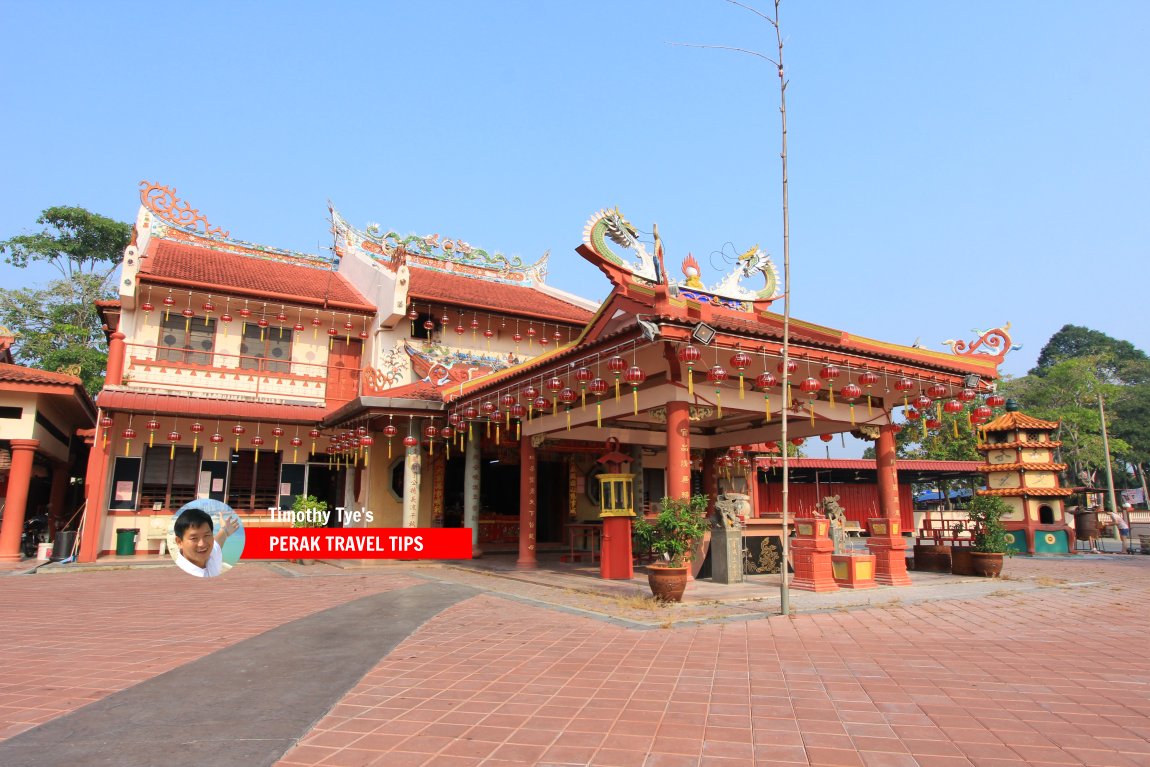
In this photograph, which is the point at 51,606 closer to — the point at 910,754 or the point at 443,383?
the point at 443,383

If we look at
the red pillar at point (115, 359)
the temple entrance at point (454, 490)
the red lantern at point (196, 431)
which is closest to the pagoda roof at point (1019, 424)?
the temple entrance at point (454, 490)

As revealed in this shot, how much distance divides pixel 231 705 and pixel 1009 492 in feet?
67.6

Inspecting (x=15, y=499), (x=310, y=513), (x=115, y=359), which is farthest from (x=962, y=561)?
(x=15, y=499)

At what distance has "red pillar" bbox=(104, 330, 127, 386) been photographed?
15.0 m

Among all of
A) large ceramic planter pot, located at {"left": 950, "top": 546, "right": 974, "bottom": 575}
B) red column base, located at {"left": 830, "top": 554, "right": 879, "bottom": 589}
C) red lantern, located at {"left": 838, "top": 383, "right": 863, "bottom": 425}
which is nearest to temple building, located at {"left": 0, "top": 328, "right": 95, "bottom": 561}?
red column base, located at {"left": 830, "top": 554, "right": 879, "bottom": 589}

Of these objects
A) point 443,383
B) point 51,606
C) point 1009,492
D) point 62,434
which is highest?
point 443,383

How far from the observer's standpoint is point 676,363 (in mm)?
9773

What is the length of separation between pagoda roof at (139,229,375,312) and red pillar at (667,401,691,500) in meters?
10.8

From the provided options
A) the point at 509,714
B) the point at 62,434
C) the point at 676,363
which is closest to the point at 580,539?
the point at 676,363

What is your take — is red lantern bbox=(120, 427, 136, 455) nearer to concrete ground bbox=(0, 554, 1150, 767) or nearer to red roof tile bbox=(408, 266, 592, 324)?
concrete ground bbox=(0, 554, 1150, 767)

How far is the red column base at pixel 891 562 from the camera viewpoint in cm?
1017

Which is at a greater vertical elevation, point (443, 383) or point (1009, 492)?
point (443, 383)

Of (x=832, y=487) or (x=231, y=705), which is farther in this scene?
(x=832, y=487)

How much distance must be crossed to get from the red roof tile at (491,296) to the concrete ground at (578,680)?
1045 cm
